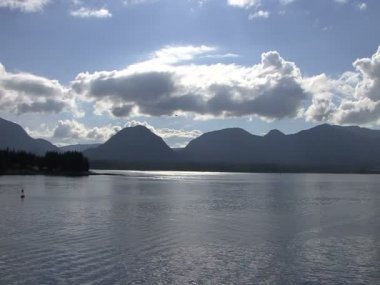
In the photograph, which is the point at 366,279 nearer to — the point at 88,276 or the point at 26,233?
the point at 88,276

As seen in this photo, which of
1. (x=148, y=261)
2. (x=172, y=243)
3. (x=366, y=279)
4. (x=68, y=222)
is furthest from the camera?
(x=68, y=222)

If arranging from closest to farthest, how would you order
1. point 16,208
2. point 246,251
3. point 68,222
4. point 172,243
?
point 246,251 → point 172,243 → point 68,222 → point 16,208

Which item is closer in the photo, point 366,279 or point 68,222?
point 366,279

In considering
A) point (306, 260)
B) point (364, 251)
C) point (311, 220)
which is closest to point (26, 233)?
point (306, 260)

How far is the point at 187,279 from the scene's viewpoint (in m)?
30.2

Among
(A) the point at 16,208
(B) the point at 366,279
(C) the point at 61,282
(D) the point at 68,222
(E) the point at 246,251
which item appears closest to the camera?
(C) the point at 61,282

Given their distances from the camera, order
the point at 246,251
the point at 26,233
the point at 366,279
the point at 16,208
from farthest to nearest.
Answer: the point at 16,208
the point at 26,233
the point at 246,251
the point at 366,279

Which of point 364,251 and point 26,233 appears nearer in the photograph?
point 364,251

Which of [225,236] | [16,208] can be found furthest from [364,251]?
[16,208]

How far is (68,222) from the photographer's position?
5631 cm

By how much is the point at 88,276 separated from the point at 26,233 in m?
18.7

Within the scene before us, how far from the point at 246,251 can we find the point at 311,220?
2679cm

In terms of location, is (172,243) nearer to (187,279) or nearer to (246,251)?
(246,251)

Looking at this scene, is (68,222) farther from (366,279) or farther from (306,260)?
(366,279)
